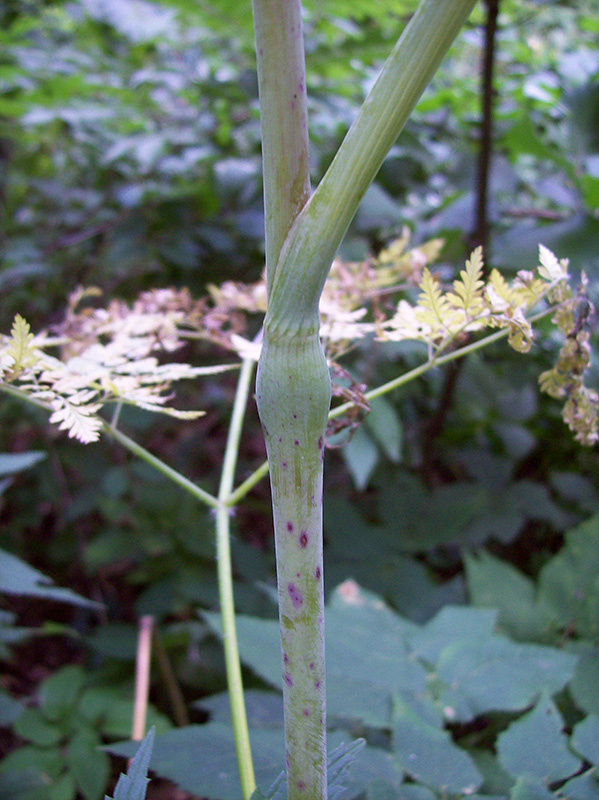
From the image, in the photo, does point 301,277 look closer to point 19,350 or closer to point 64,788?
point 19,350

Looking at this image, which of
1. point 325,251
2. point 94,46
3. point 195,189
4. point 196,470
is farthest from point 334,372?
point 94,46

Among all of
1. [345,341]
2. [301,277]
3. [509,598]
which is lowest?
[509,598]

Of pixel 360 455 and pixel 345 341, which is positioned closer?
pixel 345 341

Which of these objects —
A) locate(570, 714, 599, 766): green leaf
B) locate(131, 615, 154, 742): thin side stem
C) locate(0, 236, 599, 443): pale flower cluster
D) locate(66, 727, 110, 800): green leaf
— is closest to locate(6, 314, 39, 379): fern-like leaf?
locate(0, 236, 599, 443): pale flower cluster

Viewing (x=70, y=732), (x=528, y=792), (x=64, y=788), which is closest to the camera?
(x=528, y=792)

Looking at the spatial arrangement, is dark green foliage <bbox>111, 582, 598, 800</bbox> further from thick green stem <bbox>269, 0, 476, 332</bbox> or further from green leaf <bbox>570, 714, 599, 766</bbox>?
Result: thick green stem <bbox>269, 0, 476, 332</bbox>

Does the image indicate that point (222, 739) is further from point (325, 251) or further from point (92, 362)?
point (325, 251)

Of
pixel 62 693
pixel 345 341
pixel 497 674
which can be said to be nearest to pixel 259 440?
pixel 62 693
